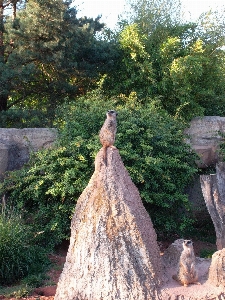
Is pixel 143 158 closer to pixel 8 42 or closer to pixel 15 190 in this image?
pixel 15 190

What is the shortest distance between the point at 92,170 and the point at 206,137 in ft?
11.2

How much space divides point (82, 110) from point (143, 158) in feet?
5.75

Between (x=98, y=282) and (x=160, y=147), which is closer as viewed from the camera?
(x=98, y=282)

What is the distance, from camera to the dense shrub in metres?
8.37

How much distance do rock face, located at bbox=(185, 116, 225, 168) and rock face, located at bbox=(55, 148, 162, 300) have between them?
539 cm

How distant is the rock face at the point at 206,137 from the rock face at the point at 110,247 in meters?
5.39

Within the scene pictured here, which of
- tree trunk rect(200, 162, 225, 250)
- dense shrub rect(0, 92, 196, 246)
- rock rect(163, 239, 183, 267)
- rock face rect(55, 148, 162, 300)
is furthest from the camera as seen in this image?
dense shrub rect(0, 92, 196, 246)

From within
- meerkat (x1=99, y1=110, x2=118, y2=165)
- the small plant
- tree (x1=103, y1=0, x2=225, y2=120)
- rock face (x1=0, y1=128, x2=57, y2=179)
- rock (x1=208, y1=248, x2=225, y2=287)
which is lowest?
the small plant

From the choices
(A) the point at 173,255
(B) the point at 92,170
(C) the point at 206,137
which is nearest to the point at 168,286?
(A) the point at 173,255

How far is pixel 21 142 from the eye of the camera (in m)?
9.63

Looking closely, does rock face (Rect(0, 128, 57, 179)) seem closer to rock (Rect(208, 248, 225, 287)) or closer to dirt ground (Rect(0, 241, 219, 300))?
dirt ground (Rect(0, 241, 219, 300))

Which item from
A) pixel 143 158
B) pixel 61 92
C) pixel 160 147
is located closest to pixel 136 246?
pixel 143 158

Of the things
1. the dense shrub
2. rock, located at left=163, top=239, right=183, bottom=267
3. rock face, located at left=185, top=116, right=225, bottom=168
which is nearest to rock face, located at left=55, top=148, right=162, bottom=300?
rock, located at left=163, top=239, right=183, bottom=267

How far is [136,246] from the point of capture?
4965mm
